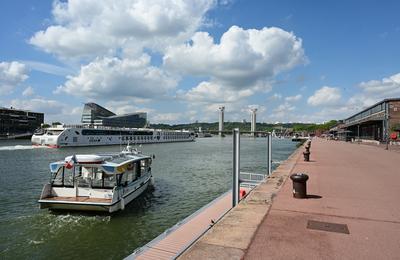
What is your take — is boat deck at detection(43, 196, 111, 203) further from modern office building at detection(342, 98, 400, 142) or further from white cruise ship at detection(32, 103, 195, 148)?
modern office building at detection(342, 98, 400, 142)

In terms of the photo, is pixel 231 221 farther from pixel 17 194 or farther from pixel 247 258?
pixel 17 194

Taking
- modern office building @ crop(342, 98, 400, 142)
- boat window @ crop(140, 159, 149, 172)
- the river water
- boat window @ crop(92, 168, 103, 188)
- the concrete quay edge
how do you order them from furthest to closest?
modern office building @ crop(342, 98, 400, 142) < boat window @ crop(140, 159, 149, 172) < boat window @ crop(92, 168, 103, 188) < the river water < the concrete quay edge

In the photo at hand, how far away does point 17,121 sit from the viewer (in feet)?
568

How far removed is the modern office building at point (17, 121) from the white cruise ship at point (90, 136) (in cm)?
8825

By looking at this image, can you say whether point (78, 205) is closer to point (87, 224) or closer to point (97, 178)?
point (87, 224)

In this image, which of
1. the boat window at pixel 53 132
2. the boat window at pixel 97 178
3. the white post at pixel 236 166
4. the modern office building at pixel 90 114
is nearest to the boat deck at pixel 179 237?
the white post at pixel 236 166

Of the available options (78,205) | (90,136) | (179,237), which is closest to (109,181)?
(78,205)

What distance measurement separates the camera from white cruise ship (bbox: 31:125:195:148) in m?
78.3

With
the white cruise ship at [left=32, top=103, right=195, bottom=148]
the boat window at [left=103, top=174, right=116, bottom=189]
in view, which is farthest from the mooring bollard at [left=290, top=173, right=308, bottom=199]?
the white cruise ship at [left=32, top=103, right=195, bottom=148]

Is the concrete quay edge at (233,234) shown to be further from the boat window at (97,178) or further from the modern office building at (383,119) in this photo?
the modern office building at (383,119)

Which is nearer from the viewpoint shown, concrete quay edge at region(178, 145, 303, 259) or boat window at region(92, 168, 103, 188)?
concrete quay edge at region(178, 145, 303, 259)

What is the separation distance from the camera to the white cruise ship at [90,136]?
78312mm

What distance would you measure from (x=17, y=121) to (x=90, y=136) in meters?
111

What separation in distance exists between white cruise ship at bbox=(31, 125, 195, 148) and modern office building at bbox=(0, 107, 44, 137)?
8825 cm
